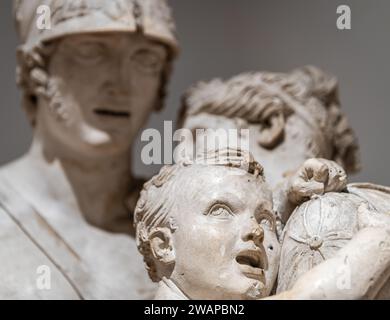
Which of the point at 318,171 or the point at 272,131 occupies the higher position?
the point at 318,171

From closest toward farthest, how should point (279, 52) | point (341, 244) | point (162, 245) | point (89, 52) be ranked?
point (341, 244), point (162, 245), point (89, 52), point (279, 52)

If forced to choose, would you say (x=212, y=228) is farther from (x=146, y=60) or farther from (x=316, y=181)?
(x=146, y=60)

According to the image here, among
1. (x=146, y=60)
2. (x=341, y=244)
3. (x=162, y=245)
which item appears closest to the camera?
(x=341, y=244)

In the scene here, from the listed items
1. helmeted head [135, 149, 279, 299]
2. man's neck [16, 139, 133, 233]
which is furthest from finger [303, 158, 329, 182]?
man's neck [16, 139, 133, 233]

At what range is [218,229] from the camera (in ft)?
9.14

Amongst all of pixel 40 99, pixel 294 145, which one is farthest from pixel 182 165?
pixel 40 99

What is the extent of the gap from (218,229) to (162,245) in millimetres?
166

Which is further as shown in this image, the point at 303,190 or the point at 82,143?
the point at 82,143

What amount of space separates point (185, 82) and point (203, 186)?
244 cm

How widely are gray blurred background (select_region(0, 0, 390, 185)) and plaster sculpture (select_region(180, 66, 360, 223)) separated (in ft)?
1.26

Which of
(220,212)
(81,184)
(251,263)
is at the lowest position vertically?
(81,184)

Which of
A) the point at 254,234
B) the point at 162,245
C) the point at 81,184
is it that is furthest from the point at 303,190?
the point at 81,184

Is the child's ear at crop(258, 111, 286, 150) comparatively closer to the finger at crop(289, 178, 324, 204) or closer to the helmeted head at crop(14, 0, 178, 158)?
the helmeted head at crop(14, 0, 178, 158)
